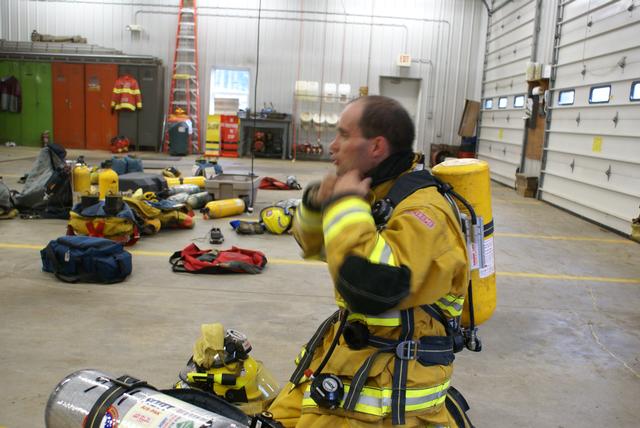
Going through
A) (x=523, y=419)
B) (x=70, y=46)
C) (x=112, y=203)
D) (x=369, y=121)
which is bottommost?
(x=523, y=419)

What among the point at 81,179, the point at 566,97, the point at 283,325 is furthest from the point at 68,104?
the point at 283,325

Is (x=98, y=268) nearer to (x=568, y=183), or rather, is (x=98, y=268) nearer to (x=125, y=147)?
(x=568, y=183)

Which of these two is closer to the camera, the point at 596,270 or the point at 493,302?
the point at 493,302

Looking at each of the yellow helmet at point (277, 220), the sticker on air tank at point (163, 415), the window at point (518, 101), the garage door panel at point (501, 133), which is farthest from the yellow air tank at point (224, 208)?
the window at point (518, 101)

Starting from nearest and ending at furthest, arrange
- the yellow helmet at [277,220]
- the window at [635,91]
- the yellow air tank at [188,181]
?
the yellow helmet at [277,220] → the window at [635,91] → the yellow air tank at [188,181]

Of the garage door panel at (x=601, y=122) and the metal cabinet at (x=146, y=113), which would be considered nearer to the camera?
Result: the garage door panel at (x=601, y=122)

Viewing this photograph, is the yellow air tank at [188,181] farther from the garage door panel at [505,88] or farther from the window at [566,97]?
the garage door panel at [505,88]

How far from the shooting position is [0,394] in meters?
3.12

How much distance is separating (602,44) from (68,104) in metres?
15.4

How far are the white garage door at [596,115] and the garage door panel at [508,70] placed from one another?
7.20ft

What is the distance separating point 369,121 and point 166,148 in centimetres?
1794

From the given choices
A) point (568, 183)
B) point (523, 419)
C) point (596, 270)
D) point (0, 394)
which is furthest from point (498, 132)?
point (0, 394)

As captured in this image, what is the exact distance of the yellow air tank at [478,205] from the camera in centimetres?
214

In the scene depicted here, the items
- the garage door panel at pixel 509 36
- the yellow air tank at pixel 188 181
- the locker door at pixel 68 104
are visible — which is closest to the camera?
the yellow air tank at pixel 188 181
